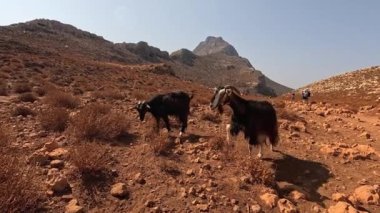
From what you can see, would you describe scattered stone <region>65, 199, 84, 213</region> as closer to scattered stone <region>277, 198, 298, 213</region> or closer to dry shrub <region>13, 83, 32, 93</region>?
scattered stone <region>277, 198, 298, 213</region>

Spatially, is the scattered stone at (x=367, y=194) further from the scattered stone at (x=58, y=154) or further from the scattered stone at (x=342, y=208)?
the scattered stone at (x=58, y=154)

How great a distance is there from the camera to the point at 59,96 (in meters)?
13.5

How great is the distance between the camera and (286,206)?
6.50 meters

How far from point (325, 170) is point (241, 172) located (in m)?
2.20

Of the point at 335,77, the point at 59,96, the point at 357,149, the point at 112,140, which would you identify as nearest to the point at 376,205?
the point at 357,149

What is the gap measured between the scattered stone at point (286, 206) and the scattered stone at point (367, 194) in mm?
1463

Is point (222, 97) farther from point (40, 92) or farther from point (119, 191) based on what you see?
point (40, 92)

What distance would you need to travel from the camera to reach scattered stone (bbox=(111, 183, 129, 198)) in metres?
6.39

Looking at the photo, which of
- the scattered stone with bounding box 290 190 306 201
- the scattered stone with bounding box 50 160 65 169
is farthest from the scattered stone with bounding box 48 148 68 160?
the scattered stone with bounding box 290 190 306 201

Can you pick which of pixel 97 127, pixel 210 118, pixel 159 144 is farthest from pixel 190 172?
pixel 210 118

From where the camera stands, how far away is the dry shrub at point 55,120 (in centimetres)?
982

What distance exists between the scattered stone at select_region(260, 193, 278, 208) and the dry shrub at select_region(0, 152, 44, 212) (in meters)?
3.74

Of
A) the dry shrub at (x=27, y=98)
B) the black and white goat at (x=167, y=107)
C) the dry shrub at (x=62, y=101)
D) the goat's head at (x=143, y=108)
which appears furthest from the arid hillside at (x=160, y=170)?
the dry shrub at (x=27, y=98)

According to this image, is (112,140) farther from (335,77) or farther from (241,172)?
(335,77)
